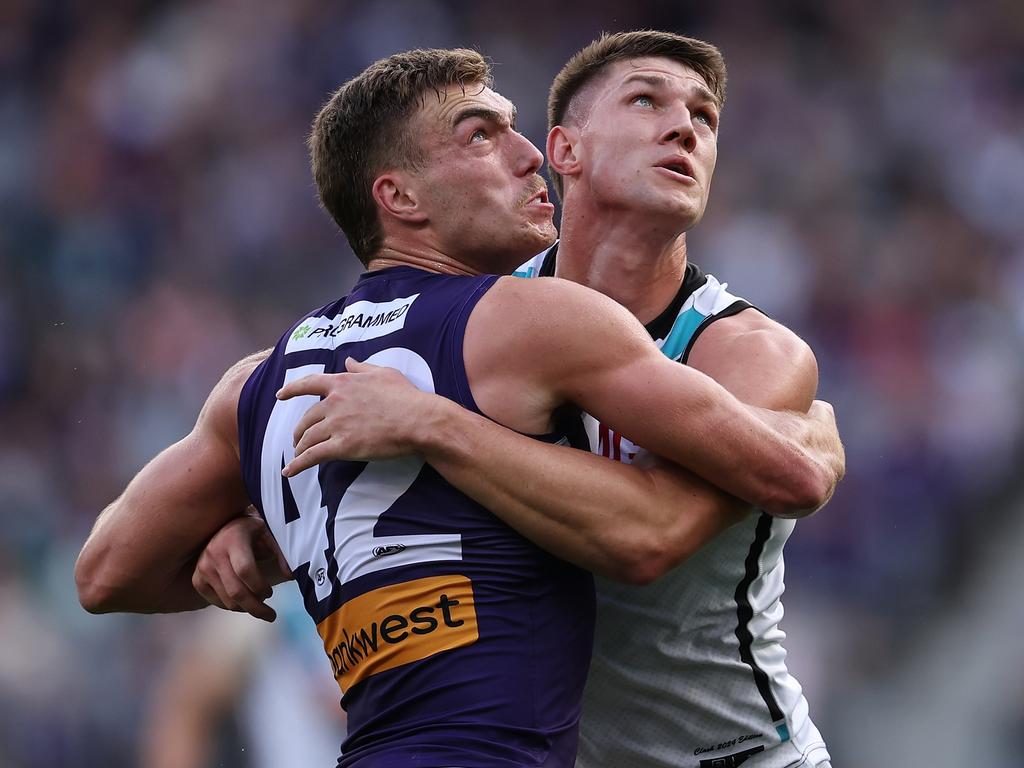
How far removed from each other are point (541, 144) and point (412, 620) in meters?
8.24

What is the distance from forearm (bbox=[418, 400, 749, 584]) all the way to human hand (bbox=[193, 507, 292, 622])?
2.72 ft

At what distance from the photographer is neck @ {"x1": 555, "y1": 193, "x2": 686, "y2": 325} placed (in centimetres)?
420

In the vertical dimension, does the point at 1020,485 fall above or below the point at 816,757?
above

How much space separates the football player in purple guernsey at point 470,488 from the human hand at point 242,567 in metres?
0.05

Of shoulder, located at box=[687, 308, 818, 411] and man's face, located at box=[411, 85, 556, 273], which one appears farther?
man's face, located at box=[411, 85, 556, 273]

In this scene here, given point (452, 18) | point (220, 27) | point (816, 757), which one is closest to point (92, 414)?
point (220, 27)

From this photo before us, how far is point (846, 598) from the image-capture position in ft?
29.9

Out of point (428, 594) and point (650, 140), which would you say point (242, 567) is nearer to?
point (428, 594)

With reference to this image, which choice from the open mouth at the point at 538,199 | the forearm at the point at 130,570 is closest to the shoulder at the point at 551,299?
the open mouth at the point at 538,199

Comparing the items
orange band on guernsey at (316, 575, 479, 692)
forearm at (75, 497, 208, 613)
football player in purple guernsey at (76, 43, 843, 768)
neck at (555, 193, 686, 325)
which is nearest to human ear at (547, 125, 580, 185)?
neck at (555, 193, 686, 325)

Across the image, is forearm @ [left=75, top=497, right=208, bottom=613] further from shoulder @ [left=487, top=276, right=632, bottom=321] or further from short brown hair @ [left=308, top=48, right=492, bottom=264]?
shoulder @ [left=487, top=276, right=632, bottom=321]

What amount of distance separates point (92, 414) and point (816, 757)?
7256mm

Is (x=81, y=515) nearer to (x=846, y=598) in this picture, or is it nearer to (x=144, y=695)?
(x=144, y=695)

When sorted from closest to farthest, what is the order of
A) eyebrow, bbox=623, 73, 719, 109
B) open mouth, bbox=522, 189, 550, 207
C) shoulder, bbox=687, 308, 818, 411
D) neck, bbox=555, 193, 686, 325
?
shoulder, bbox=687, 308, 818, 411
open mouth, bbox=522, 189, 550, 207
neck, bbox=555, 193, 686, 325
eyebrow, bbox=623, 73, 719, 109
